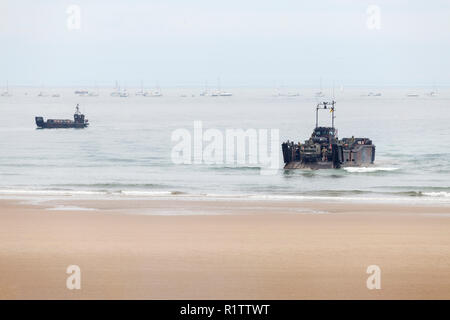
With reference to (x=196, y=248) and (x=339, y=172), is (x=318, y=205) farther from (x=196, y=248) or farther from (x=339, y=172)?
(x=339, y=172)

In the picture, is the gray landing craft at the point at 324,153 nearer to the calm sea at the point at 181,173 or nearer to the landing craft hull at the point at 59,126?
the calm sea at the point at 181,173

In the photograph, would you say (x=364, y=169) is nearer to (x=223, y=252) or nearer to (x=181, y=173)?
(x=181, y=173)

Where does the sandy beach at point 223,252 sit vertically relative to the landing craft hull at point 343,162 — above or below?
above

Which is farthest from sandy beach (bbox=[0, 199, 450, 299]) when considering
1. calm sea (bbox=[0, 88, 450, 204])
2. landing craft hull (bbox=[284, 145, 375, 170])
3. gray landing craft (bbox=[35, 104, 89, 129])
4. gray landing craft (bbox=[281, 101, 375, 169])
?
gray landing craft (bbox=[35, 104, 89, 129])

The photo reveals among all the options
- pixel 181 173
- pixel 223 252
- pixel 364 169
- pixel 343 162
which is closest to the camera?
pixel 223 252

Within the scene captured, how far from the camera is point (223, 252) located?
18.9 meters

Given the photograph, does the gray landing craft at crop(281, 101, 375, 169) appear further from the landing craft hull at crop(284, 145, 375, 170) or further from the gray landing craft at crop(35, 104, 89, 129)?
the gray landing craft at crop(35, 104, 89, 129)

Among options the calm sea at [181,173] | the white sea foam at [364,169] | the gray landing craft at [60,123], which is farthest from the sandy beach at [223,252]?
the gray landing craft at [60,123]

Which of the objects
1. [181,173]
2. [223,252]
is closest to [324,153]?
[181,173]

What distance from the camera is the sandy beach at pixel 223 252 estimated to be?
15164 millimetres

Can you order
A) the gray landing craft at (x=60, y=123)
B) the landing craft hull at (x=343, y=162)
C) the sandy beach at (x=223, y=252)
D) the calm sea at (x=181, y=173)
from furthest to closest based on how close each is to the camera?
the gray landing craft at (x=60, y=123) < the landing craft hull at (x=343, y=162) < the calm sea at (x=181, y=173) < the sandy beach at (x=223, y=252)

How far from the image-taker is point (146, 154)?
7269cm

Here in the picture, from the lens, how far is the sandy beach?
15164 mm

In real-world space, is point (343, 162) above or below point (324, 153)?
below
